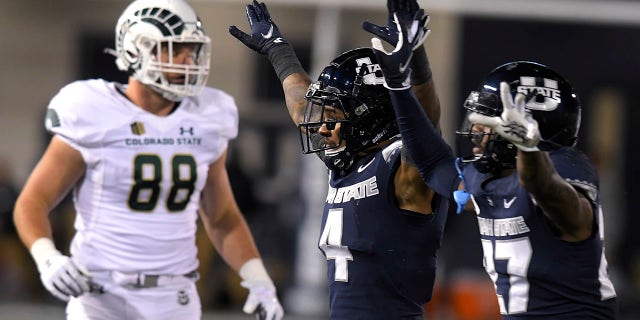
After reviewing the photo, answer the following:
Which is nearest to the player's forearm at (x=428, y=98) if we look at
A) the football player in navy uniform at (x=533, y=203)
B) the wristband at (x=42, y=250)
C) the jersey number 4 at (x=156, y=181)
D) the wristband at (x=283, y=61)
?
the football player in navy uniform at (x=533, y=203)

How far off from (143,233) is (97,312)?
31cm

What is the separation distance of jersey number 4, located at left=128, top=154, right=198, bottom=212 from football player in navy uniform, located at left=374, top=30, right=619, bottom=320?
1.11 meters

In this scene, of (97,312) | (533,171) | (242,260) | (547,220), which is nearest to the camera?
(533,171)

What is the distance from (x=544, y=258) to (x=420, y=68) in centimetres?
63

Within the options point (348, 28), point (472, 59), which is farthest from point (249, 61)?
point (472, 59)

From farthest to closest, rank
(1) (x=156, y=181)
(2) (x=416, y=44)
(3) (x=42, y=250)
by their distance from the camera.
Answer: (1) (x=156, y=181)
(3) (x=42, y=250)
(2) (x=416, y=44)

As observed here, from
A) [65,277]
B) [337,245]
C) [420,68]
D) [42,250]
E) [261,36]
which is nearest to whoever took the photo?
[420,68]

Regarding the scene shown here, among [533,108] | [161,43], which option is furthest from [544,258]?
[161,43]

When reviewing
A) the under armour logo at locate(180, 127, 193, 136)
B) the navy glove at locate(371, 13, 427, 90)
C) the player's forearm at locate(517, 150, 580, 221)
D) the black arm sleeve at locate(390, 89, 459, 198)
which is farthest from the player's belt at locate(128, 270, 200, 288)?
the player's forearm at locate(517, 150, 580, 221)

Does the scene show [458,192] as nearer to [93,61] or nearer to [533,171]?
[533,171]

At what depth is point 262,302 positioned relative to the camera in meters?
3.94

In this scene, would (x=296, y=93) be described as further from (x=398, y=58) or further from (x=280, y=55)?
(x=398, y=58)

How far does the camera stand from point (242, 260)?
405 centimetres

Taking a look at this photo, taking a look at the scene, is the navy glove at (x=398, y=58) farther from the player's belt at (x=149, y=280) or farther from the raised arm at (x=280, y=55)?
the player's belt at (x=149, y=280)
